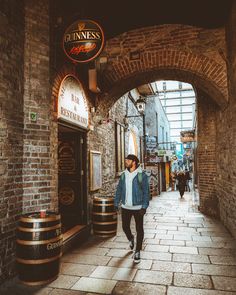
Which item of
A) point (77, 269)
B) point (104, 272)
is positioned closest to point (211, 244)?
point (104, 272)

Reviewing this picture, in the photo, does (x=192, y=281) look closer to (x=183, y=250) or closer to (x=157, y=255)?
(x=157, y=255)

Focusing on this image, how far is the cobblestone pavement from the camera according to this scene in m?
3.26

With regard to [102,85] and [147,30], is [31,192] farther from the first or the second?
[147,30]

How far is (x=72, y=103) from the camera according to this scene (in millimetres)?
5199

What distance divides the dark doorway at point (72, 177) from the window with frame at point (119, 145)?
3048 millimetres

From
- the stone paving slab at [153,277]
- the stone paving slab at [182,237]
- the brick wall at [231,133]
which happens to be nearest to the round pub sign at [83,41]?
the brick wall at [231,133]

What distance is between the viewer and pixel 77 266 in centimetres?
401

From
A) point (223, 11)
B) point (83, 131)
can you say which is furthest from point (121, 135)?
point (223, 11)

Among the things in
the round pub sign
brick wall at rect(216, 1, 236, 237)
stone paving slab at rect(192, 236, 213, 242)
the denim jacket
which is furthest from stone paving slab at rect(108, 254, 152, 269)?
the round pub sign

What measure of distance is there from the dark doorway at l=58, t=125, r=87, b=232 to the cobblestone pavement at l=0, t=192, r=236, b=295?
77 centimetres

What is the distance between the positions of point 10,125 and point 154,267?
3.04 m

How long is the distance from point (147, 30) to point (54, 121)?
349 cm

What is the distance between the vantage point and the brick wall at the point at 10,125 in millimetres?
3525

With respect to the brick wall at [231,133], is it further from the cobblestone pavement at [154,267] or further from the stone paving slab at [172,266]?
the stone paving slab at [172,266]
